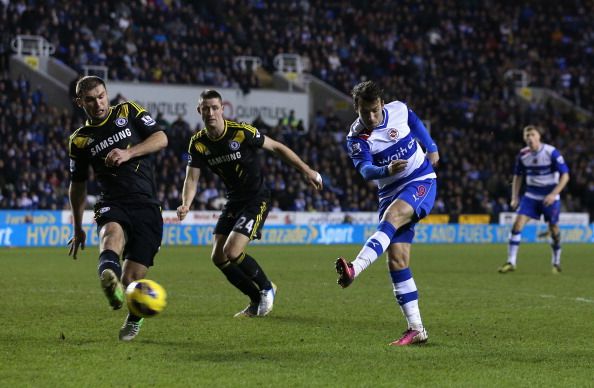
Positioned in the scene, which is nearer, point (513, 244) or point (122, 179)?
point (122, 179)

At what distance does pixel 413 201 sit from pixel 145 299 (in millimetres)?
2436

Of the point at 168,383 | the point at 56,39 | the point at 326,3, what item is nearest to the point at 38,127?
the point at 56,39

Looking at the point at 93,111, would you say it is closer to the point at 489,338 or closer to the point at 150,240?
the point at 150,240

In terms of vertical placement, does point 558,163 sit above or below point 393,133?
below

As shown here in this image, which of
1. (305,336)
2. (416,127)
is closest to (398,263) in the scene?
(305,336)

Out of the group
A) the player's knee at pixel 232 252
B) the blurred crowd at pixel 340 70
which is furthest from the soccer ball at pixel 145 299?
the blurred crowd at pixel 340 70

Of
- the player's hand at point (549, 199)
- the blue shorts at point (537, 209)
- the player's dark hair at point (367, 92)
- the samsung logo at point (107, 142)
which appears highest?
the player's dark hair at point (367, 92)

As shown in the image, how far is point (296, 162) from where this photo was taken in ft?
30.7

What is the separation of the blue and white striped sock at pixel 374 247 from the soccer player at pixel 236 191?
235 cm

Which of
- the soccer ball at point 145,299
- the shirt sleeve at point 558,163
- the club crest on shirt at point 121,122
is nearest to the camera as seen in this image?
the soccer ball at point 145,299

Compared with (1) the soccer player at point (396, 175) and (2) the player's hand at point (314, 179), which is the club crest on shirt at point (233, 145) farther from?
(1) the soccer player at point (396, 175)

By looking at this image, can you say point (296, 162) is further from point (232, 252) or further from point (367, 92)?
point (232, 252)

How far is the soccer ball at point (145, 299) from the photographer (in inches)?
312

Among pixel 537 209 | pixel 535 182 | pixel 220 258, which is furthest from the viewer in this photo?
pixel 537 209
